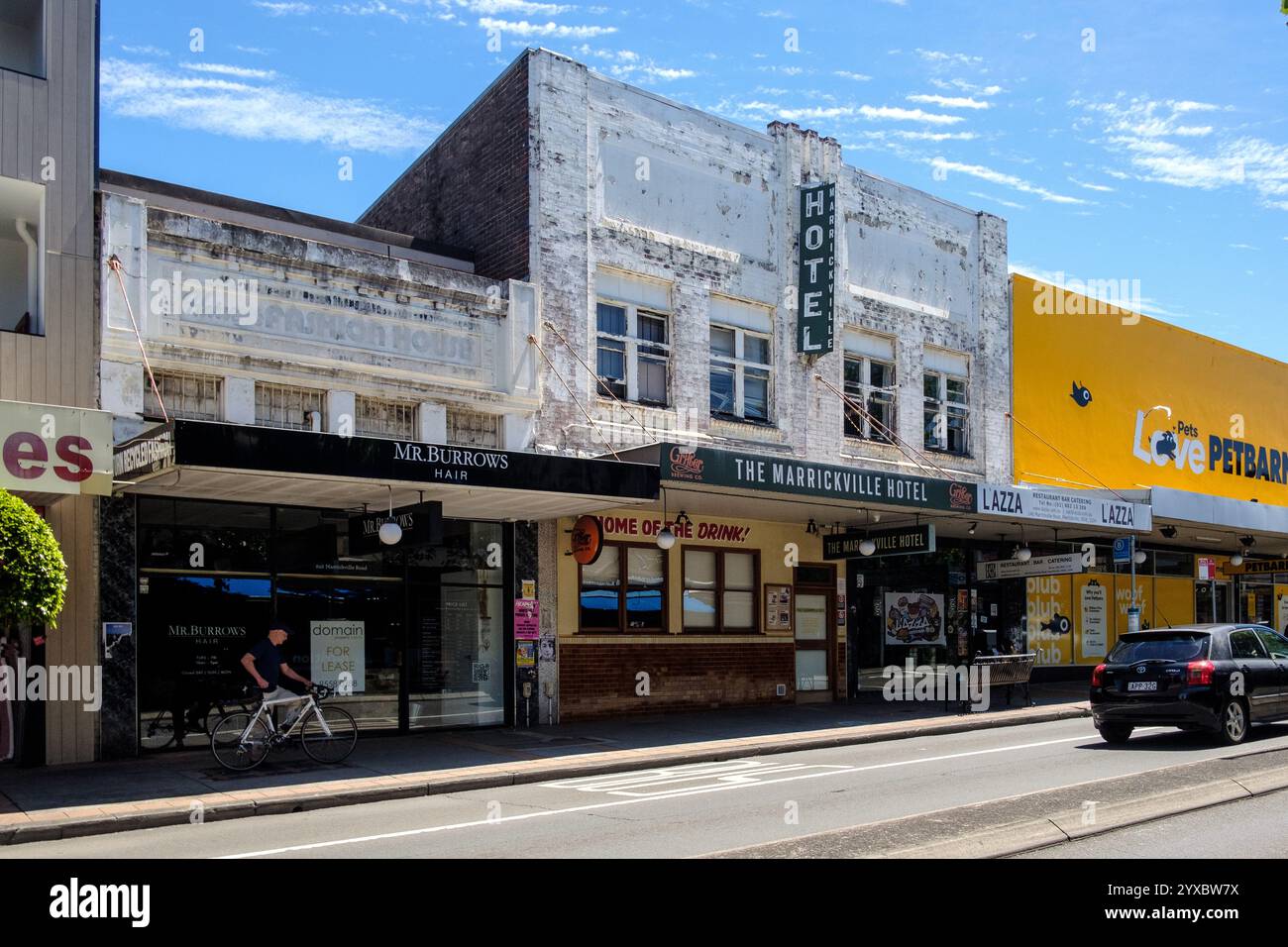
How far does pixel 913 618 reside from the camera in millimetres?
25109

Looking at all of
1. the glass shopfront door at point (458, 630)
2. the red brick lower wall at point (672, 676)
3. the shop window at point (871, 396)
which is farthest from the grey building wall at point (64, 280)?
the shop window at point (871, 396)

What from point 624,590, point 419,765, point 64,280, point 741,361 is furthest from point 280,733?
point 741,361

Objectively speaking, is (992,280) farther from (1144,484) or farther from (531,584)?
(531,584)

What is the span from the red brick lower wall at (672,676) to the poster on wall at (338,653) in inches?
126

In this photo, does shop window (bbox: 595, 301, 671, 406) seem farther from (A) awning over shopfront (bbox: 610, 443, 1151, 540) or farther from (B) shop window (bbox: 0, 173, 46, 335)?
(B) shop window (bbox: 0, 173, 46, 335)

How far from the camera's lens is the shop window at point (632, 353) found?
1973 cm

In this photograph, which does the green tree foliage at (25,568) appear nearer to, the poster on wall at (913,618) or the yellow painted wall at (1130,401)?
the poster on wall at (913,618)

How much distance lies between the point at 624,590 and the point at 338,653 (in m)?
4.91

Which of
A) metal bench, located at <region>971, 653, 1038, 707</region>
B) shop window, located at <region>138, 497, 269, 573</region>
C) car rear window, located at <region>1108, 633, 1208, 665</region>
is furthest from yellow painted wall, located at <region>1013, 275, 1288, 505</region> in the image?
shop window, located at <region>138, 497, 269, 573</region>

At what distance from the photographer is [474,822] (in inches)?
433

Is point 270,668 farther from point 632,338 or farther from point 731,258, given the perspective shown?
point 731,258
